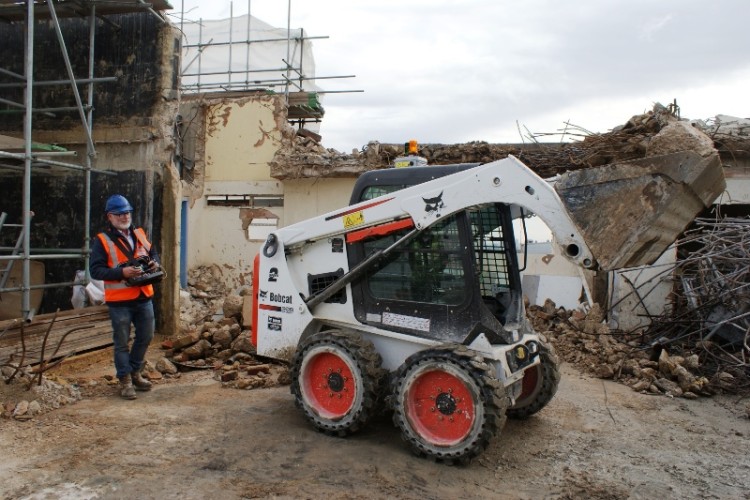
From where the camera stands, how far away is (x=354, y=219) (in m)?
4.36

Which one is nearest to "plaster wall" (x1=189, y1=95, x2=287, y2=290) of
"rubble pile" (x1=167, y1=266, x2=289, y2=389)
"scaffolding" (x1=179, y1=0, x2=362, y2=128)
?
"scaffolding" (x1=179, y1=0, x2=362, y2=128)

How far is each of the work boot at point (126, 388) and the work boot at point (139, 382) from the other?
5.9 inches

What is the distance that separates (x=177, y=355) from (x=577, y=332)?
17.9 feet

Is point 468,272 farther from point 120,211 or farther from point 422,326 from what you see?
point 120,211

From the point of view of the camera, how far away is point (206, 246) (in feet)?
39.2

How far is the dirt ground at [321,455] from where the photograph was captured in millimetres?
3508

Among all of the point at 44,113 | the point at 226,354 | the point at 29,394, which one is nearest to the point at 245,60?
the point at 44,113

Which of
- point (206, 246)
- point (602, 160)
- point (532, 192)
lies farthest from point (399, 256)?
point (206, 246)

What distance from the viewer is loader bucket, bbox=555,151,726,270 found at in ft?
11.0

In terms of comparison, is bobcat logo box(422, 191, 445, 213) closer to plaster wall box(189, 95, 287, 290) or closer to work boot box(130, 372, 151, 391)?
work boot box(130, 372, 151, 391)

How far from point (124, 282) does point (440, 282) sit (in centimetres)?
292

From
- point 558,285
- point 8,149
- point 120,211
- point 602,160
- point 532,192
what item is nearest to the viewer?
point 532,192

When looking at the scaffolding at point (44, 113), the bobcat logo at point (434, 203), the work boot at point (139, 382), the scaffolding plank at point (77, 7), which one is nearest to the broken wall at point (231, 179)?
the scaffolding at point (44, 113)

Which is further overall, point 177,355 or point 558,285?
point 558,285
